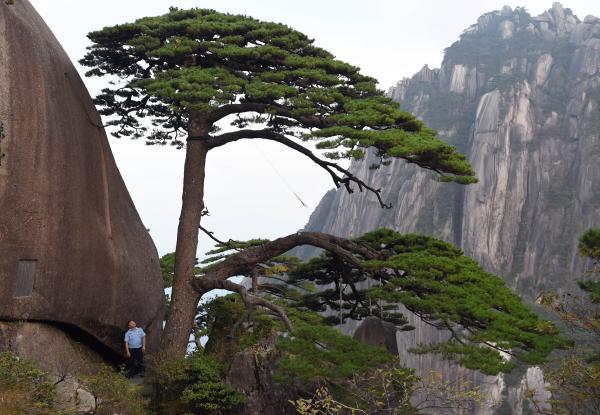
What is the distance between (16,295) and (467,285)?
8.05 metres

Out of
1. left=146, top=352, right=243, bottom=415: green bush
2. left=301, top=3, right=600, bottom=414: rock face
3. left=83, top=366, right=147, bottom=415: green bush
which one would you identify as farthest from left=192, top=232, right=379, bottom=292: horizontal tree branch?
left=301, top=3, right=600, bottom=414: rock face

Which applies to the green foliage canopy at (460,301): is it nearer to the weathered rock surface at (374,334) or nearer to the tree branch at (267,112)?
the weathered rock surface at (374,334)

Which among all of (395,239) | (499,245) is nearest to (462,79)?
(499,245)

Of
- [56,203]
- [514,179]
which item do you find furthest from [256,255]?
[514,179]

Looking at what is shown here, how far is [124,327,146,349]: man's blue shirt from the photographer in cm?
1320

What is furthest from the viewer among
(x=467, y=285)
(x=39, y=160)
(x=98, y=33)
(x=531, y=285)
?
(x=531, y=285)

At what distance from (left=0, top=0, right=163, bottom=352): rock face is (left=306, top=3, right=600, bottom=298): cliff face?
62807 mm

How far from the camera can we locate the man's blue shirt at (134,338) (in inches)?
520

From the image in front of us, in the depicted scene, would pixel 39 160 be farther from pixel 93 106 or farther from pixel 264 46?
pixel 264 46

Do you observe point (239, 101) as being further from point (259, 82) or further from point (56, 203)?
point (56, 203)

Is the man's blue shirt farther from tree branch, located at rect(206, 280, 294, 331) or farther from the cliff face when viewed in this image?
the cliff face

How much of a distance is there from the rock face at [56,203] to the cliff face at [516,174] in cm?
6281

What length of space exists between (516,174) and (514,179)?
0.74m

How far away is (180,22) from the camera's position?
523 inches
